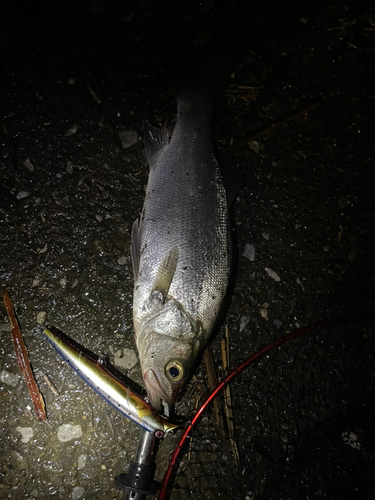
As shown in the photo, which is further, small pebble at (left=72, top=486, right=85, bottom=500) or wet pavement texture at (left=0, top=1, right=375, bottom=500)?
wet pavement texture at (left=0, top=1, right=375, bottom=500)

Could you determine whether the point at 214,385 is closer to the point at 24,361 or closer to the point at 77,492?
the point at 77,492

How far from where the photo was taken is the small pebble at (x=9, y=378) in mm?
2088

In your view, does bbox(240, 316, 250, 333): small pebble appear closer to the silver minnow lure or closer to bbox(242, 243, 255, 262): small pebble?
bbox(242, 243, 255, 262): small pebble

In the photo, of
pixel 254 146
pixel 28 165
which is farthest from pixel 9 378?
pixel 254 146

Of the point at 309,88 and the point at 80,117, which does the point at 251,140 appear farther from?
the point at 80,117

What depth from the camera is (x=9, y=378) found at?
6.87ft

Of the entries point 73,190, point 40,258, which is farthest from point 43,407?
point 73,190

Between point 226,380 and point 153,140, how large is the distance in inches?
73.2

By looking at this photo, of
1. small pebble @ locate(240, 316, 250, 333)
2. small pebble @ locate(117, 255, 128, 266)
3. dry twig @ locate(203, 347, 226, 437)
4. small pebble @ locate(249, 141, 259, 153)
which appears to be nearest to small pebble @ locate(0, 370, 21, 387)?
small pebble @ locate(117, 255, 128, 266)

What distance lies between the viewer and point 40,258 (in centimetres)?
224

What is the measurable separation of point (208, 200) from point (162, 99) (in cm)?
107

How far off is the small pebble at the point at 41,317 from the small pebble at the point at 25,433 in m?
0.74

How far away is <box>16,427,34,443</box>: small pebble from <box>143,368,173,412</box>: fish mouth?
966mm

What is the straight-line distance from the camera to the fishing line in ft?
5.69
